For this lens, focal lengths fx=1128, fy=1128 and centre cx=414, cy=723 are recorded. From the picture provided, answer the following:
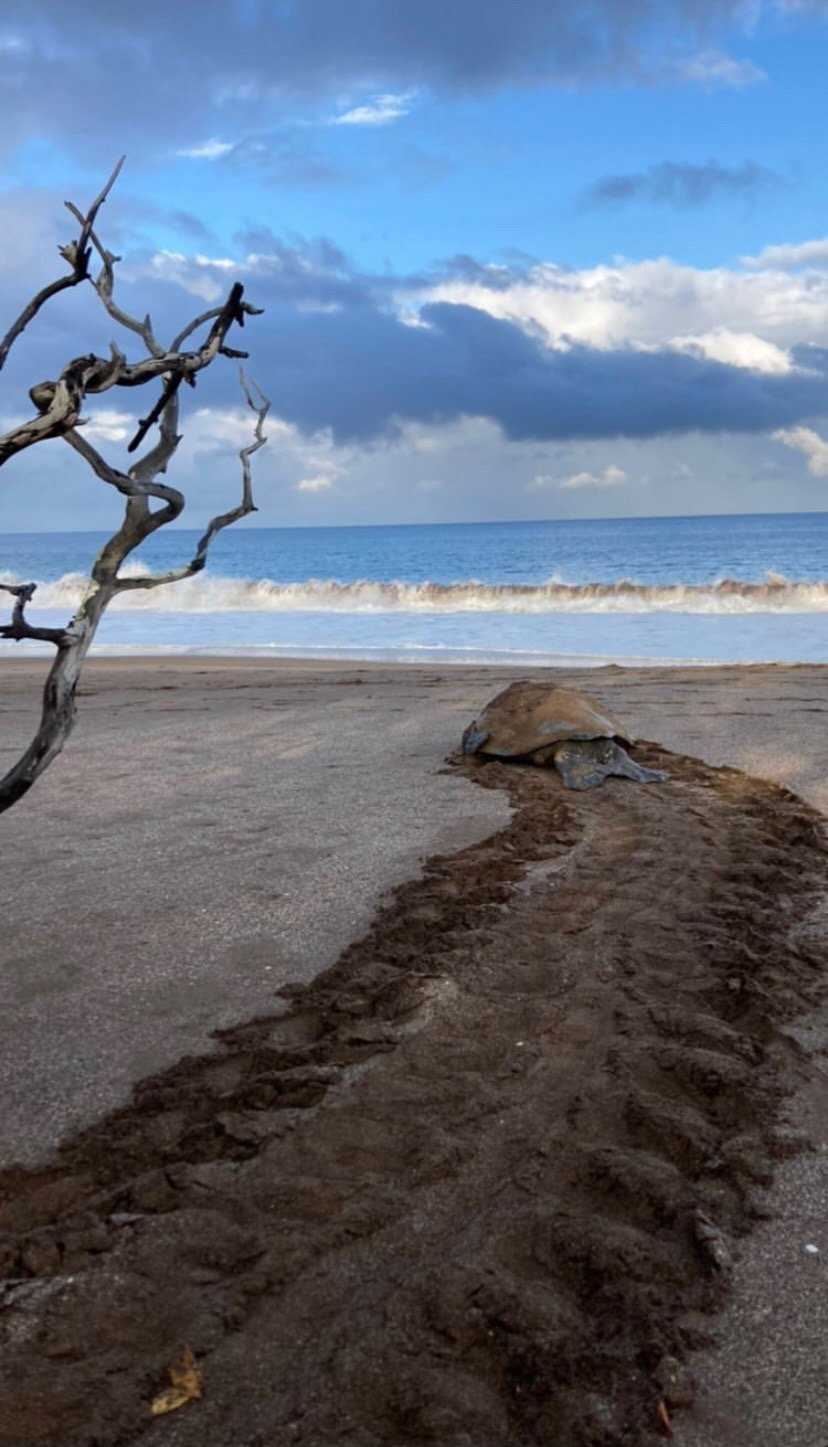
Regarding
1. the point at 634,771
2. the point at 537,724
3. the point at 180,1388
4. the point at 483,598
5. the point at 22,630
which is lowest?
the point at 180,1388

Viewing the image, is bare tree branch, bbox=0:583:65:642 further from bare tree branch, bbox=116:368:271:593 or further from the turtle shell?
the turtle shell

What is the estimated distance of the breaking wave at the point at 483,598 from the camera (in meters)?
25.8

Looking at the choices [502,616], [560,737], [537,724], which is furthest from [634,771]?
[502,616]

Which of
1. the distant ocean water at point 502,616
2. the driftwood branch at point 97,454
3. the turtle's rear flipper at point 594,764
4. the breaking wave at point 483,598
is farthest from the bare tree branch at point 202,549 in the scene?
the breaking wave at point 483,598

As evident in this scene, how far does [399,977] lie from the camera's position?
3.91m

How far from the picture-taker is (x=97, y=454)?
2656mm

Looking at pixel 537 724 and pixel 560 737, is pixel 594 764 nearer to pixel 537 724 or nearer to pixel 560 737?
pixel 560 737

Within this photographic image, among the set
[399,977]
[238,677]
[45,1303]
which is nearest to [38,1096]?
[45,1303]

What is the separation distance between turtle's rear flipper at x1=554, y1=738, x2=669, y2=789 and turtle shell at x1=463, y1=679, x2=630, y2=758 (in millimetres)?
66

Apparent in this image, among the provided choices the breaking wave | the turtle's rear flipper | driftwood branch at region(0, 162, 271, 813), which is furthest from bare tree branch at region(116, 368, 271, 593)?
the breaking wave

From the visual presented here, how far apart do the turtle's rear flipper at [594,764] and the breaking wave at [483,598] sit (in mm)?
17450

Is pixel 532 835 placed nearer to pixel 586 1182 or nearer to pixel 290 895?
pixel 290 895

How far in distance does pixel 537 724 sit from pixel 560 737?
0.23 metres

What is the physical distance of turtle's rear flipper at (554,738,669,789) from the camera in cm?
711
